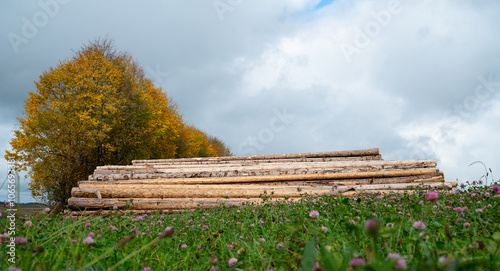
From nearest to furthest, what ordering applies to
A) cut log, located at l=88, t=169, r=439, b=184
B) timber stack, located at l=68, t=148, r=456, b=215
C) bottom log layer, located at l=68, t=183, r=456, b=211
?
bottom log layer, located at l=68, t=183, r=456, b=211 → timber stack, located at l=68, t=148, r=456, b=215 → cut log, located at l=88, t=169, r=439, b=184

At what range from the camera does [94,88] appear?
1673 cm

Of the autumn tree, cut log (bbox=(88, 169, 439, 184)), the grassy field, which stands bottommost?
the grassy field

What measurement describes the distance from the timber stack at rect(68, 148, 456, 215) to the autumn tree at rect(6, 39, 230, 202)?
650 cm

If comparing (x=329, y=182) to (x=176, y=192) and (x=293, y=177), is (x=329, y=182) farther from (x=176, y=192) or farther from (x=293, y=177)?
(x=176, y=192)

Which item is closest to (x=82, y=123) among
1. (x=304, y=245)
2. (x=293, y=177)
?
(x=293, y=177)

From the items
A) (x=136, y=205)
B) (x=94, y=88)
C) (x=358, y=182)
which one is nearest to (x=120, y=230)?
(x=136, y=205)

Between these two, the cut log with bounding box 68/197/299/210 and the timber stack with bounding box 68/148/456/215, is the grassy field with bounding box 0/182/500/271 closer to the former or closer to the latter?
the cut log with bounding box 68/197/299/210

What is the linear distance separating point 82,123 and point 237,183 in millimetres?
10803

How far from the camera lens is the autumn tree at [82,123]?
15.2m

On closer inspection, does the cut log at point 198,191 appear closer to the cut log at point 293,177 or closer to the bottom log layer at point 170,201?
the bottom log layer at point 170,201

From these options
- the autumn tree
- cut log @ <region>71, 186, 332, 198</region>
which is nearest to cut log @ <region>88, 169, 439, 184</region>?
cut log @ <region>71, 186, 332, 198</region>

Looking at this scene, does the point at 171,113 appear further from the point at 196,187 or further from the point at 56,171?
the point at 196,187

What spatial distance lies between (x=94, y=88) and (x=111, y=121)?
202cm

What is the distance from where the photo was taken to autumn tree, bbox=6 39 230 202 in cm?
1518
